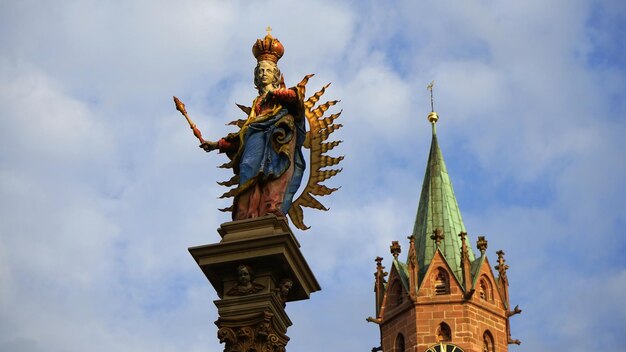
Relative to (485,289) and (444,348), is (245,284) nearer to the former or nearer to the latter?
(444,348)

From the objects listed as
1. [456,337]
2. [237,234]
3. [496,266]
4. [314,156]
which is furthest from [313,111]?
[496,266]

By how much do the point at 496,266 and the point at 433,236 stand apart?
3.19 metres

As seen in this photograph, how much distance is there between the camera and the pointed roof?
58.6 m

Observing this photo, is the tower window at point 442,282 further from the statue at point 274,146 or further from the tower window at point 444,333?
the statue at point 274,146

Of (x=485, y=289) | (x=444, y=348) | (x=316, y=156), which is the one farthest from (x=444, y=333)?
(x=316, y=156)

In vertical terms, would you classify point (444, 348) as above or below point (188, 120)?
above

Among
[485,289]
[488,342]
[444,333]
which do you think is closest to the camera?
[444,333]

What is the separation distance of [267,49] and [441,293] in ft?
128

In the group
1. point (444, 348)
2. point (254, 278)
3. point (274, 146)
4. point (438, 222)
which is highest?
point (438, 222)

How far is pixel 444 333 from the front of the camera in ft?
183

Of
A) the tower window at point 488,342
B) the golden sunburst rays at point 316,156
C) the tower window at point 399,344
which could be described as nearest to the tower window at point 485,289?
the tower window at point 488,342

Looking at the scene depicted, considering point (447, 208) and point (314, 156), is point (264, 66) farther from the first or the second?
point (447, 208)

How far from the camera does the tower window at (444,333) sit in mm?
55438

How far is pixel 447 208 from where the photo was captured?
60.1 m
